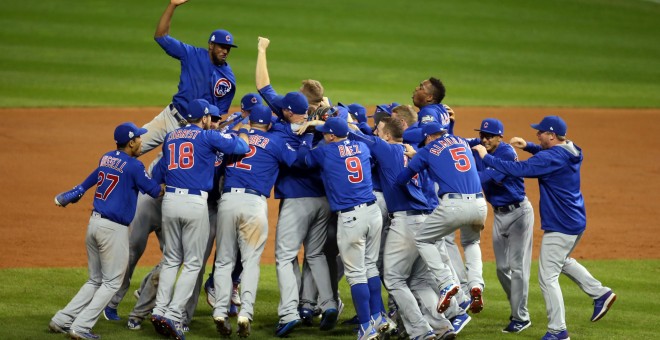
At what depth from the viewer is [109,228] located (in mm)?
9109

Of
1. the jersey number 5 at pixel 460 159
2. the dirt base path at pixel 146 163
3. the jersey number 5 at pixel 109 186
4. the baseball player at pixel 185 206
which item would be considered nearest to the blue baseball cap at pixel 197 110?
the baseball player at pixel 185 206

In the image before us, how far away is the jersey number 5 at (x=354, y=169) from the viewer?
9.23 m

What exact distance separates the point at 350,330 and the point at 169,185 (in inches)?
91.7

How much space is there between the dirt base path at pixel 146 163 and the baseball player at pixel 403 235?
13.3 ft

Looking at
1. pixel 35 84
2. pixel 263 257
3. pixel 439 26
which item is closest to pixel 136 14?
pixel 35 84

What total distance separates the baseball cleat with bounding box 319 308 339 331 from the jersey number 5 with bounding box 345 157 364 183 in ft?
4.52

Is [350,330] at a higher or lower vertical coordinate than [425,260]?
lower

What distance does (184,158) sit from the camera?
30.5 ft

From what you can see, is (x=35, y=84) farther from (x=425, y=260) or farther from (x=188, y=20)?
(x=425, y=260)

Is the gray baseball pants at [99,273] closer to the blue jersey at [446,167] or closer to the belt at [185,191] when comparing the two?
the belt at [185,191]

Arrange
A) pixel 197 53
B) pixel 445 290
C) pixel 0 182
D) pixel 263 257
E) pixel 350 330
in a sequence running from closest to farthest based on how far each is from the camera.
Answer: pixel 445 290, pixel 350 330, pixel 197 53, pixel 263 257, pixel 0 182

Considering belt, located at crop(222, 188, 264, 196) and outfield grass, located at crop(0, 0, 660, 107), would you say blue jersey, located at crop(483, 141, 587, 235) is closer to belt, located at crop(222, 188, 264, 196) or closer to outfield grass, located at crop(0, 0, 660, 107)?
belt, located at crop(222, 188, 264, 196)

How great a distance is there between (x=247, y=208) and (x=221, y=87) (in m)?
1.84

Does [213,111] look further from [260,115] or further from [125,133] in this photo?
[125,133]
